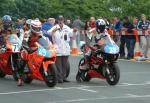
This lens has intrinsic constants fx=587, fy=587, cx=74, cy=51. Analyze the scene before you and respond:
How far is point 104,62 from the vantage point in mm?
15812

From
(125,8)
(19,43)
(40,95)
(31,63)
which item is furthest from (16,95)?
(125,8)

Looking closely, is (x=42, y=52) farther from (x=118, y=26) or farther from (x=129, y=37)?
(x=118, y=26)

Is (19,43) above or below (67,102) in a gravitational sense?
above

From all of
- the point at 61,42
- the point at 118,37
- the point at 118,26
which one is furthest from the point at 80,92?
the point at 118,37

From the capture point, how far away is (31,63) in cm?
1538

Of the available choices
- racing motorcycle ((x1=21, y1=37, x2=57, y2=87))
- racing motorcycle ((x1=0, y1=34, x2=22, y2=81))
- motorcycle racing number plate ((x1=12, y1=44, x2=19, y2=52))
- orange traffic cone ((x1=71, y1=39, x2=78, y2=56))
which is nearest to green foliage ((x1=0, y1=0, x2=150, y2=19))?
orange traffic cone ((x1=71, y1=39, x2=78, y2=56))

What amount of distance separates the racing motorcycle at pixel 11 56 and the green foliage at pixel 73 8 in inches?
1072

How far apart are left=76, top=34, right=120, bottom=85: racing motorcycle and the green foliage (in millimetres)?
28374

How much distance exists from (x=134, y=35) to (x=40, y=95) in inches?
473

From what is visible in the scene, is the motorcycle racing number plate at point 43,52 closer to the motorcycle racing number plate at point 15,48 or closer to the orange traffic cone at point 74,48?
the motorcycle racing number plate at point 15,48

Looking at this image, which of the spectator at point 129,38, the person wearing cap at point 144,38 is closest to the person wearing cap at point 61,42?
the person wearing cap at point 144,38

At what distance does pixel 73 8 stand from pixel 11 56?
37.1 meters

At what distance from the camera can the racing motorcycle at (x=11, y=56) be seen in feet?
53.8

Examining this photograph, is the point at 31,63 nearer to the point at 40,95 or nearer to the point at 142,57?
the point at 40,95
